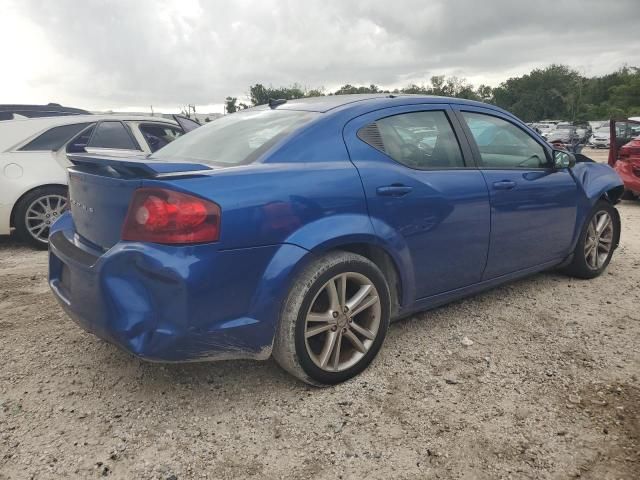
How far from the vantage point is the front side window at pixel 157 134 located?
20.9 ft

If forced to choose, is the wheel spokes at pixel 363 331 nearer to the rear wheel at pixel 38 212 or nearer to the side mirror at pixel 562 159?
the side mirror at pixel 562 159

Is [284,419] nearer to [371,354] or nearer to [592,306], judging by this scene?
[371,354]

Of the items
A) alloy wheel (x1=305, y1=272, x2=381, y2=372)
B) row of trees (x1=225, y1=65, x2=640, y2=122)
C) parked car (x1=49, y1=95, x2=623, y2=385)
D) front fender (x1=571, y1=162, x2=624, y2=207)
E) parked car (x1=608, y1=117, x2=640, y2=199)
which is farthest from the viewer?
row of trees (x1=225, y1=65, x2=640, y2=122)

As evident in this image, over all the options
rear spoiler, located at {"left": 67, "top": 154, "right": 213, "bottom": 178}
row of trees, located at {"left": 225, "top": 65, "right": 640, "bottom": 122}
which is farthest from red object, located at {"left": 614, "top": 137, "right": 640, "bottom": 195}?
row of trees, located at {"left": 225, "top": 65, "right": 640, "bottom": 122}

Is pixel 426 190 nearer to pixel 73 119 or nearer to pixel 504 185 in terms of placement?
pixel 504 185

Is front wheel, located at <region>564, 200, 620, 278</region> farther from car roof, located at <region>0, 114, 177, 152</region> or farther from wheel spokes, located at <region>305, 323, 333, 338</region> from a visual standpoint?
car roof, located at <region>0, 114, 177, 152</region>

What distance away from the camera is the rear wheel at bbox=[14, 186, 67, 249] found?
549 centimetres

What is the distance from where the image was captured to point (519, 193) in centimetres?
345

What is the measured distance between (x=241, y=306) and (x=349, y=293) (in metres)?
0.64

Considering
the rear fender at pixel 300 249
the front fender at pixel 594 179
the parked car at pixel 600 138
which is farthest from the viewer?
the parked car at pixel 600 138

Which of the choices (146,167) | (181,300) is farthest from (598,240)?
(146,167)

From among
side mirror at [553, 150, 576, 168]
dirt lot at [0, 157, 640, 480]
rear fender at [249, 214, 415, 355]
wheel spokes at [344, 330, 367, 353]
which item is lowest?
dirt lot at [0, 157, 640, 480]

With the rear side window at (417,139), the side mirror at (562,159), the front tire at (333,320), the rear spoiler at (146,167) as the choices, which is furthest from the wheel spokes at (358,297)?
the side mirror at (562,159)

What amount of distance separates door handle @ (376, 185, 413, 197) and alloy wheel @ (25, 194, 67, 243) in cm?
434
